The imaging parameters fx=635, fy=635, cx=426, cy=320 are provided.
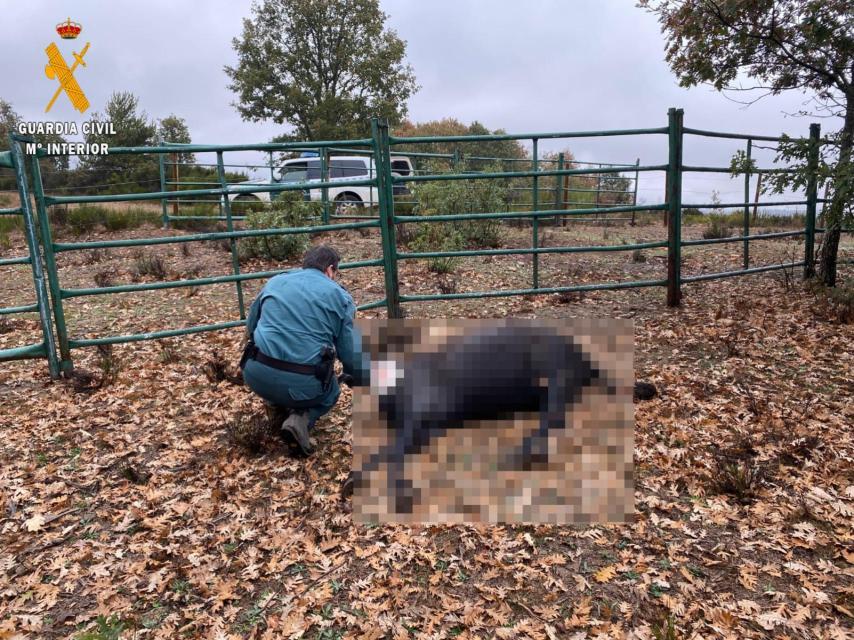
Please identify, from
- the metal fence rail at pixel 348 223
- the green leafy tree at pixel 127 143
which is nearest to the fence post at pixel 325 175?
the metal fence rail at pixel 348 223

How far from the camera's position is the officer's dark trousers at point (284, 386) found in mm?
3533

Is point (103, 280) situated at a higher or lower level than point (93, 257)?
lower

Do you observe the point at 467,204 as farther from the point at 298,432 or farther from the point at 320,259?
the point at 298,432

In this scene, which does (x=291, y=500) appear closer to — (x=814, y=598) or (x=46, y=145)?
(x=814, y=598)

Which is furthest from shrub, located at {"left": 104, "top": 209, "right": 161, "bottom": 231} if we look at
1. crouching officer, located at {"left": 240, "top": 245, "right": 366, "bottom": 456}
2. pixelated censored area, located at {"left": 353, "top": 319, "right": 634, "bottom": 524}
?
pixelated censored area, located at {"left": 353, "top": 319, "right": 634, "bottom": 524}

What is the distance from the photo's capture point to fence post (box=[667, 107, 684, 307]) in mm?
6160

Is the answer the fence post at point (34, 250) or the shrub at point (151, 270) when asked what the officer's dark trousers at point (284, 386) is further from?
the shrub at point (151, 270)

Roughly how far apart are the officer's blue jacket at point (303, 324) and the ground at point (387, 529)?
0.57 m

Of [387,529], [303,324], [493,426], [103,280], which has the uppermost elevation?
[303,324]

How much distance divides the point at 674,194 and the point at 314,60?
1140 inches

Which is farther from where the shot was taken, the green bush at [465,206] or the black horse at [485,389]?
the green bush at [465,206]

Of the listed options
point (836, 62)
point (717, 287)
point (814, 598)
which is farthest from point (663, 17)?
point (814, 598)

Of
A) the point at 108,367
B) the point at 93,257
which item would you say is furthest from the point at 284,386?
the point at 93,257

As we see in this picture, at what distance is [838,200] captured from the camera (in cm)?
609
